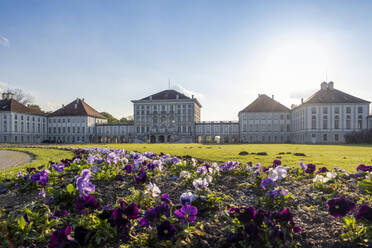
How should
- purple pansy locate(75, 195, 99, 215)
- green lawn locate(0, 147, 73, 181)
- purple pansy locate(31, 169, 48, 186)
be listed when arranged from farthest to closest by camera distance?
1. green lawn locate(0, 147, 73, 181)
2. purple pansy locate(31, 169, 48, 186)
3. purple pansy locate(75, 195, 99, 215)

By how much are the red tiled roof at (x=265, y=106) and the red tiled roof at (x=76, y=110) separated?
153ft

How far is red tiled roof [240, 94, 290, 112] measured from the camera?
6675cm

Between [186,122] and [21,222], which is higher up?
[186,122]

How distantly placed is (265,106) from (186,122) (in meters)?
22.7

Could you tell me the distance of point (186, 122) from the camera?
71.2m

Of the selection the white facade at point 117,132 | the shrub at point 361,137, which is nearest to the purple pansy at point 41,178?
the shrub at point 361,137

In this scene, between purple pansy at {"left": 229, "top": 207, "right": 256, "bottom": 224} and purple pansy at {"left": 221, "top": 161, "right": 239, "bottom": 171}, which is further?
purple pansy at {"left": 221, "top": 161, "right": 239, "bottom": 171}

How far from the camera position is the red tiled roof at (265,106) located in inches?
2628

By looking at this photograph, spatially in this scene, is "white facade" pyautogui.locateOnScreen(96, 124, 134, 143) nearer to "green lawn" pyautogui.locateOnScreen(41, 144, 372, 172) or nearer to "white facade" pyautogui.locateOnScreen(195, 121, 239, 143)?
"white facade" pyautogui.locateOnScreen(195, 121, 239, 143)

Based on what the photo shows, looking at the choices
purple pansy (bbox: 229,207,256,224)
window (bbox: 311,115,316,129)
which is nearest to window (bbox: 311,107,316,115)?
window (bbox: 311,115,316,129)

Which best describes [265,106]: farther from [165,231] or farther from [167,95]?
[165,231]

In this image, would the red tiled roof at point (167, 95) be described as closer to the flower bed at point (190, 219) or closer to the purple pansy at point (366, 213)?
the flower bed at point (190, 219)

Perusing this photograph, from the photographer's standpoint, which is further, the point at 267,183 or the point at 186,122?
the point at 186,122

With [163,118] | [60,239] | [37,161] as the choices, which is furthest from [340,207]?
[163,118]
